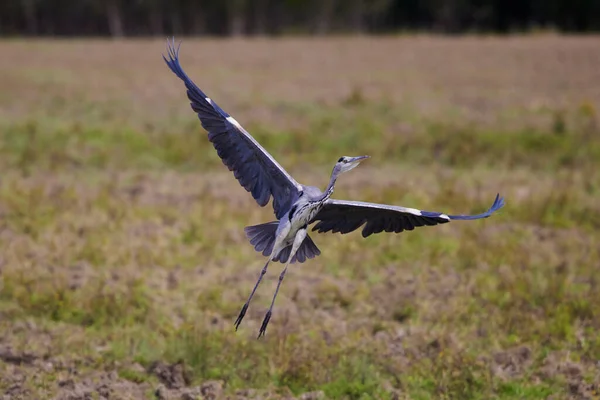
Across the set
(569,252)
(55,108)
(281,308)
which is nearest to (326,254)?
(281,308)

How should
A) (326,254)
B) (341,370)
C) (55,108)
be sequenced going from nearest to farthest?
1. (341,370)
2. (326,254)
3. (55,108)

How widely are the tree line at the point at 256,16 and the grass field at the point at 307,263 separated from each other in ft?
151

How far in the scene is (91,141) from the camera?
17250 mm

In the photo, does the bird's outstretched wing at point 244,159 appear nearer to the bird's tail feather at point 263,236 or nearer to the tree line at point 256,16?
the bird's tail feather at point 263,236

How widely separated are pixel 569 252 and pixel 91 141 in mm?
10183

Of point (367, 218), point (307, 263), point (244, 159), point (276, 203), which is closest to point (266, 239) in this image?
point (276, 203)

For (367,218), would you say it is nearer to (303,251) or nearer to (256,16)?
(303,251)

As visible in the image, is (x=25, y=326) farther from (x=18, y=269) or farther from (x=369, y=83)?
(x=369, y=83)

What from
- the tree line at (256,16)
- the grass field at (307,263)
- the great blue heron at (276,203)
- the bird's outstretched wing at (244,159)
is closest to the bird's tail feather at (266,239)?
the great blue heron at (276,203)

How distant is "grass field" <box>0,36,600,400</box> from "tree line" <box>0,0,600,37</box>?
1817 inches

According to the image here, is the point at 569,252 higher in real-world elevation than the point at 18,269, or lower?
lower

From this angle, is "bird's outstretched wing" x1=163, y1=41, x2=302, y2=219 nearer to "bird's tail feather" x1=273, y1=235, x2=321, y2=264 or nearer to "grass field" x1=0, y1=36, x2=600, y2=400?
"bird's tail feather" x1=273, y1=235, x2=321, y2=264

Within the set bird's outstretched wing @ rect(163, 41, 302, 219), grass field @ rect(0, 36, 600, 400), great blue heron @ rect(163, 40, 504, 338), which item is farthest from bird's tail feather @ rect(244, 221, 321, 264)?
grass field @ rect(0, 36, 600, 400)

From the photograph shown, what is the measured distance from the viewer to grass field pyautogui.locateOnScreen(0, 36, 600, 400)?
7.47 metres
